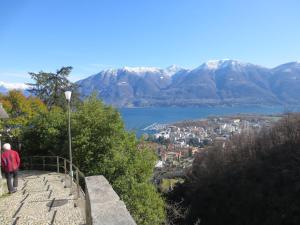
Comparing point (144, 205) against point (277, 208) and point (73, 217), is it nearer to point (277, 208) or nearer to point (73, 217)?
point (73, 217)

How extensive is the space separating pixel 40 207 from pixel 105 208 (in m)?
7.02

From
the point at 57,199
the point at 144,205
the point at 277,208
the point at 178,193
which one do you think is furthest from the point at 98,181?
the point at 178,193

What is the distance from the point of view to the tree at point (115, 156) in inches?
686

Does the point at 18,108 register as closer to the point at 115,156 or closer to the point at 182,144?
the point at 115,156

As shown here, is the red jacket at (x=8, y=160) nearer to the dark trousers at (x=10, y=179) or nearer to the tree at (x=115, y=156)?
the dark trousers at (x=10, y=179)

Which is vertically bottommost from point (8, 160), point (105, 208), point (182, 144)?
point (182, 144)

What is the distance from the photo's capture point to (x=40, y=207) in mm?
9875

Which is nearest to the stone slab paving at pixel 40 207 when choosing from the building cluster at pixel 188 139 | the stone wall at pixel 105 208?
the stone wall at pixel 105 208

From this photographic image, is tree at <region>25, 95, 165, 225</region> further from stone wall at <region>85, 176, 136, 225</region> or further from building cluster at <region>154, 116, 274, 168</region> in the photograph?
building cluster at <region>154, 116, 274, 168</region>

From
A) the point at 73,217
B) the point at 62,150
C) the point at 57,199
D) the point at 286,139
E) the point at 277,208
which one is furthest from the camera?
the point at 286,139

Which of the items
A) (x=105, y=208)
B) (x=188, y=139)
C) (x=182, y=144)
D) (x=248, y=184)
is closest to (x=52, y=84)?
(x=248, y=184)

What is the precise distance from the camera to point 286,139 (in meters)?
37.4

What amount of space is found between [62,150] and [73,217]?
42.3 feet

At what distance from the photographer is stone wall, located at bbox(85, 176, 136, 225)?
3119 millimetres
